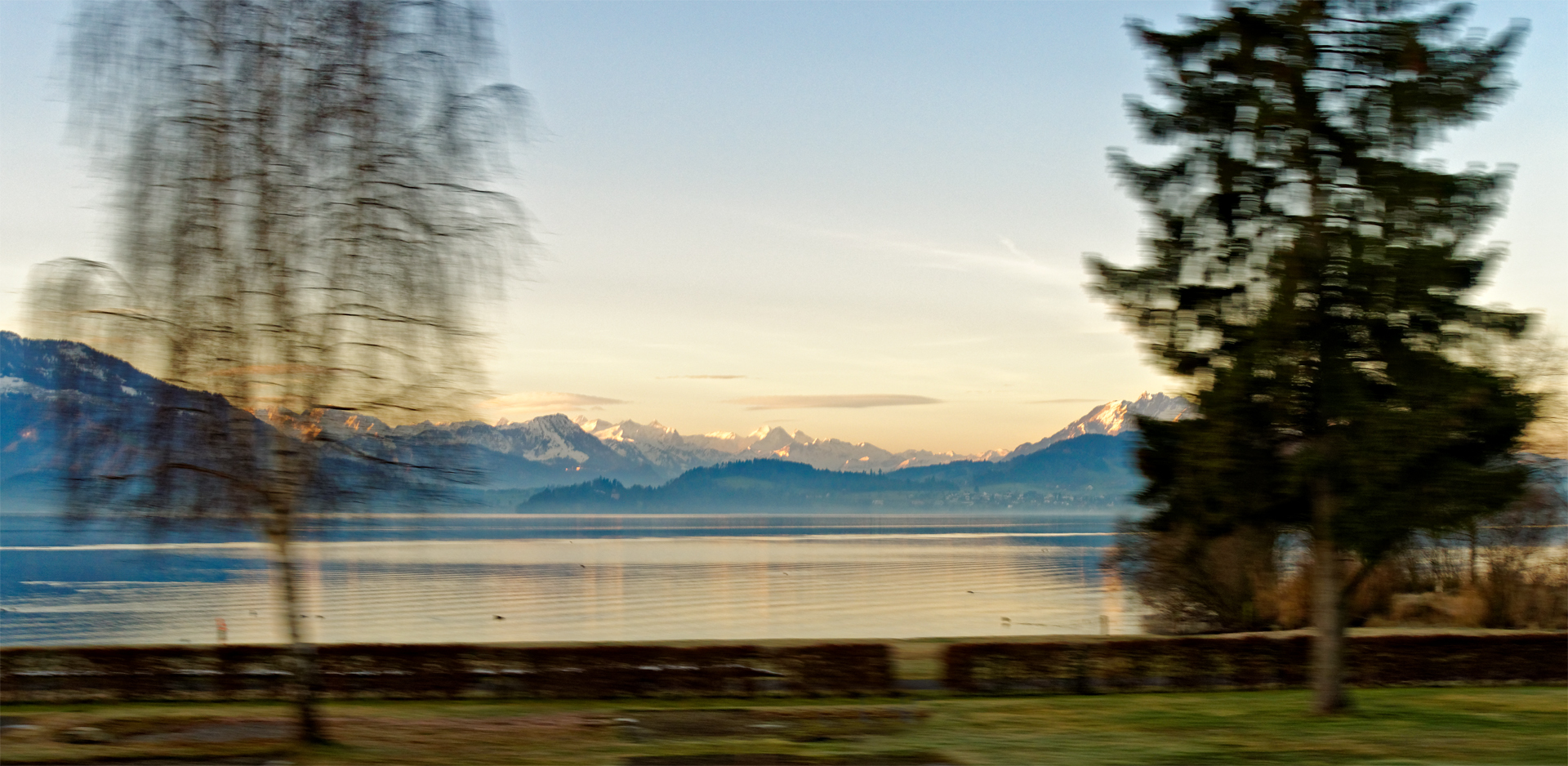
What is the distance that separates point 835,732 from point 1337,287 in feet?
26.2

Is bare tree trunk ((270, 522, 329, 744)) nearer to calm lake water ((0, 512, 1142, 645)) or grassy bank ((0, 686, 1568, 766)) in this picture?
grassy bank ((0, 686, 1568, 766))

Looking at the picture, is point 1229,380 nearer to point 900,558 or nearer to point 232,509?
point 232,509

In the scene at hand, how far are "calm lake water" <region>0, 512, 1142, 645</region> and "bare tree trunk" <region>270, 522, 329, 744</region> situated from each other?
2.34 feet

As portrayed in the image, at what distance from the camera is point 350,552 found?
174250mm

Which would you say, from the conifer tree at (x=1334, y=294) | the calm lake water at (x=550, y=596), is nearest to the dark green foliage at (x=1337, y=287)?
the conifer tree at (x=1334, y=294)

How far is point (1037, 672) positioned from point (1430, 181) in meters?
8.91

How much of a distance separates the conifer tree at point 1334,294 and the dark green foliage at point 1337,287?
0.02 m

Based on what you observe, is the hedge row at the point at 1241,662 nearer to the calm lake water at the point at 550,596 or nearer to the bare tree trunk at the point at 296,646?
the bare tree trunk at the point at 296,646

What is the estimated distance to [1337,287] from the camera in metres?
13.9

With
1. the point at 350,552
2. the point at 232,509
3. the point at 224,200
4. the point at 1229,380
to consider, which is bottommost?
the point at 350,552

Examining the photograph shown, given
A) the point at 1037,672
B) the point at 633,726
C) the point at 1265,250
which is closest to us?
the point at 633,726

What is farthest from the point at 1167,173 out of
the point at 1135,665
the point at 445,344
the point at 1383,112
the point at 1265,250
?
the point at 445,344

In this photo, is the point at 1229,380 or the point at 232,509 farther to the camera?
the point at 1229,380

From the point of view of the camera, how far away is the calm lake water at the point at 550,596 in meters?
54.0
